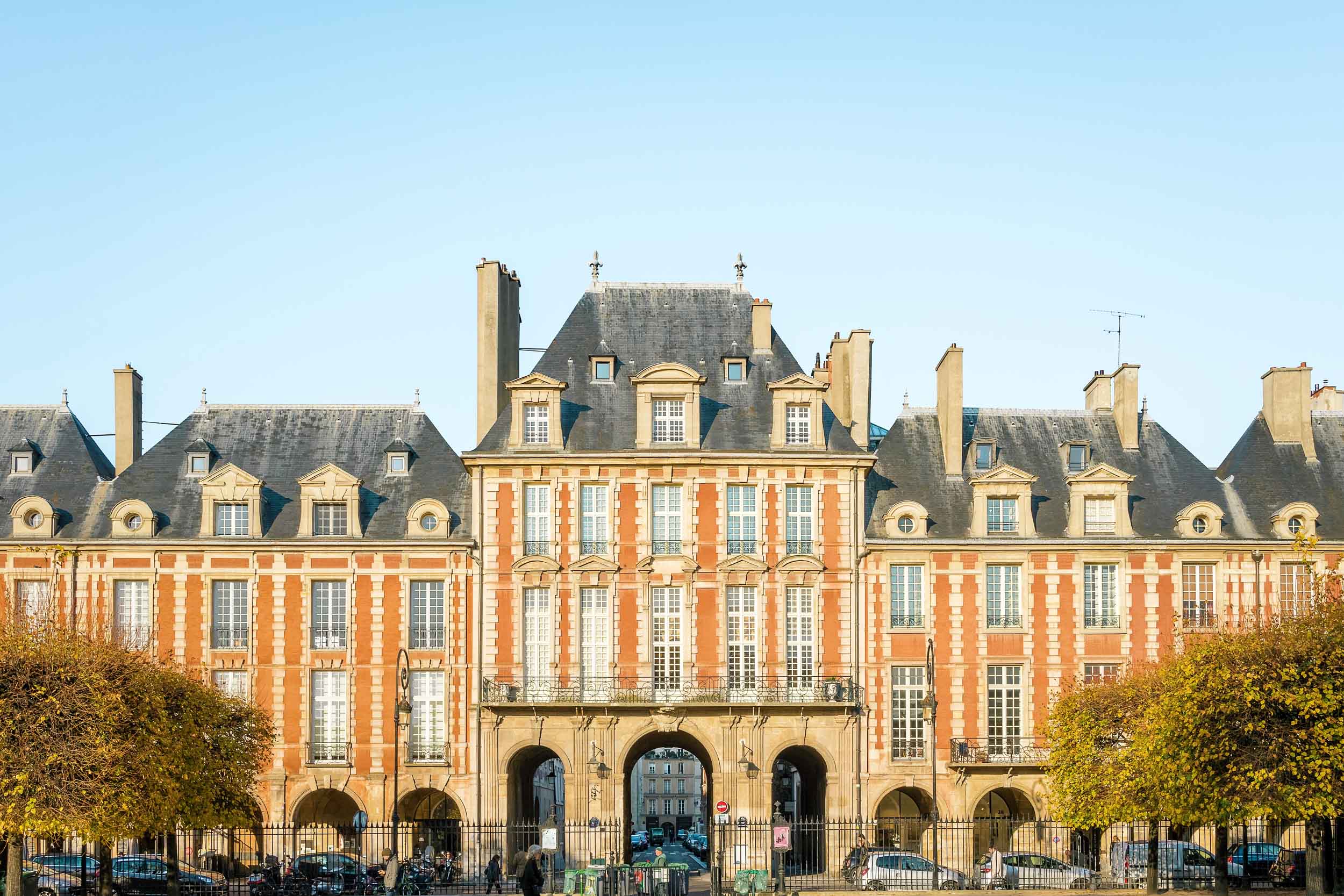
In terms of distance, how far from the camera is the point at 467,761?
46062mm

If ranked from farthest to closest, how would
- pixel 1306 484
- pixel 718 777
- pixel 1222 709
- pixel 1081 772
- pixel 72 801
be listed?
pixel 1306 484 → pixel 718 777 → pixel 1081 772 → pixel 1222 709 → pixel 72 801

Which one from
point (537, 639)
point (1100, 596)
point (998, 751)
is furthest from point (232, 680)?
point (1100, 596)

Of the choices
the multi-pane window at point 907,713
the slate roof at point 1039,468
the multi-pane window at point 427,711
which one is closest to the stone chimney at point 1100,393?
the slate roof at point 1039,468

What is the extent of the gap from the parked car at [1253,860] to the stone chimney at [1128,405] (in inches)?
476

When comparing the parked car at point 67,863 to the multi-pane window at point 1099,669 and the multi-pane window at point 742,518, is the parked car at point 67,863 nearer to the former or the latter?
the multi-pane window at point 742,518

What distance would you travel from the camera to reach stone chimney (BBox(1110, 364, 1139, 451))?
50.5m

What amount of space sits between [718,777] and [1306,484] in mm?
18929

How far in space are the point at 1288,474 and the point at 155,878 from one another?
107 ft

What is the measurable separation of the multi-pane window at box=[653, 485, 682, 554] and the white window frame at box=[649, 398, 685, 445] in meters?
1.31

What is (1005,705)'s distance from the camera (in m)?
46.8

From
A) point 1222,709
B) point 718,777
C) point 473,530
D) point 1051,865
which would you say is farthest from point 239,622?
point 1222,709

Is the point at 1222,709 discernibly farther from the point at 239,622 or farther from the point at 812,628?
the point at 239,622

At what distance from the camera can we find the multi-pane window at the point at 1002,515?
47.6 m

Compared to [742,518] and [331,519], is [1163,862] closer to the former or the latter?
[742,518]
